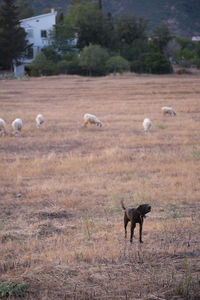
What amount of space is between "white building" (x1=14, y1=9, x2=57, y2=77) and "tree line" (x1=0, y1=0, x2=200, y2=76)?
1282mm

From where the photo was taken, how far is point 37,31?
59844mm

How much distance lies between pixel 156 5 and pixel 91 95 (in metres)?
119

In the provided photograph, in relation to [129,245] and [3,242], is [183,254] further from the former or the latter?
[3,242]

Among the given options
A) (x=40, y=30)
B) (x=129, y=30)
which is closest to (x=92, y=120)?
(x=40, y=30)

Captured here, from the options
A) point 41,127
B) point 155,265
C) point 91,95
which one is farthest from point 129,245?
point 91,95

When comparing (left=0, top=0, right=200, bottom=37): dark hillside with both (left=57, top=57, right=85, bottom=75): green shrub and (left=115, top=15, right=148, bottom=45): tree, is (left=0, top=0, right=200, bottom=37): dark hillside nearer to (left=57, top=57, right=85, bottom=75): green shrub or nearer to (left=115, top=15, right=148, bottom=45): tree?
(left=115, top=15, right=148, bottom=45): tree

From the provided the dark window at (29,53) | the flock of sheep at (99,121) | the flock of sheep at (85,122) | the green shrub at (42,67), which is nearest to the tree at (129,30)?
the dark window at (29,53)

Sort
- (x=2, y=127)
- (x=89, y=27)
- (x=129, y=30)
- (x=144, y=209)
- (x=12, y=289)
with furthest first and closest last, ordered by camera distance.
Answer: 1. (x=129, y=30)
2. (x=89, y=27)
3. (x=2, y=127)
4. (x=144, y=209)
5. (x=12, y=289)

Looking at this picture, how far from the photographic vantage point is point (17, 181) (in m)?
9.73

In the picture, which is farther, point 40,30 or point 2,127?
point 40,30

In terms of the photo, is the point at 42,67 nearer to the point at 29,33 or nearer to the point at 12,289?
the point at 29,33

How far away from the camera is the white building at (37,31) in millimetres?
59031

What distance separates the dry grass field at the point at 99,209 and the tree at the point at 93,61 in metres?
33.0

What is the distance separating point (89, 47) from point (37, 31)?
1087 cm
